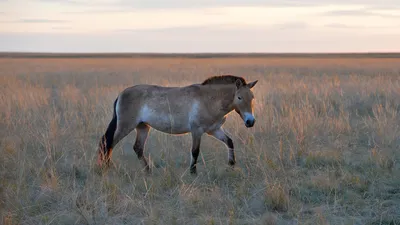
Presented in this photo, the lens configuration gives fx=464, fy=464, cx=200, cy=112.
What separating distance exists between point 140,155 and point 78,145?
1749 millimetres

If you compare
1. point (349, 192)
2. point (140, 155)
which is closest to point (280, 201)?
point (349, 192)

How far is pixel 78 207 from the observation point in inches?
212

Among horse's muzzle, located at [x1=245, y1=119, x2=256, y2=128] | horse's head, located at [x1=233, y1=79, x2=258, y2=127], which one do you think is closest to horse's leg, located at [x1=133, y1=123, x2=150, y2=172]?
horse's head, located at [x1=233, y1=79, x2=258, y2=127]

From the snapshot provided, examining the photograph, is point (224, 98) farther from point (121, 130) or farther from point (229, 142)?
point (121, 130)

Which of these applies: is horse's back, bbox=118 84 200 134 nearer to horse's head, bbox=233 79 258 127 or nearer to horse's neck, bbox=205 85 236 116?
horse's neck, bbox=205 85 236 116

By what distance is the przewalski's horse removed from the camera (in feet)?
22.8

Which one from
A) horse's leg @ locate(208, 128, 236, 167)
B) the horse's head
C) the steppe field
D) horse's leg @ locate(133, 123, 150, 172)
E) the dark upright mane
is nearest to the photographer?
the steppe field

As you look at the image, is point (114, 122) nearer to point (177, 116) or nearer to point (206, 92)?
point (177, 116)

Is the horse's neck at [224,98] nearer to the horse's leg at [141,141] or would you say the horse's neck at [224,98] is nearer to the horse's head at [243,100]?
the horse's head at [243,100]

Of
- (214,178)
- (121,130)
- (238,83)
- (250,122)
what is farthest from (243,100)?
(121,130)

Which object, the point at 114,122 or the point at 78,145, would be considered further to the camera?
the point at 78,145

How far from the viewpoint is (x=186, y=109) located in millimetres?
7055

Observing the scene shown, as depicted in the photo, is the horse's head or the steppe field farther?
the horse's head

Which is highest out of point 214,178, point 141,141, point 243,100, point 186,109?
point 243,100
